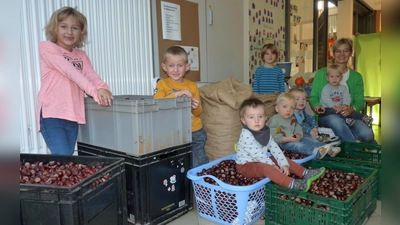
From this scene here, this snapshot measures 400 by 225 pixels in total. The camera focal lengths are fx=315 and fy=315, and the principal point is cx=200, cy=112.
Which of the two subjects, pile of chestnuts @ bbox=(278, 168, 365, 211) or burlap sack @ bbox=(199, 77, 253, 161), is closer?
pile of chestnuts @ bbox=(278, 168, 365, 211)

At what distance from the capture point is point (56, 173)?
1191 mm

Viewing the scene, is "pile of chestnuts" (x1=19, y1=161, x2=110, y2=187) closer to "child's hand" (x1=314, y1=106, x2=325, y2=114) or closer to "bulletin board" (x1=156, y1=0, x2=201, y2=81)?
"bulletin board" (x1=156, y1=0, x2=201, y2=81)

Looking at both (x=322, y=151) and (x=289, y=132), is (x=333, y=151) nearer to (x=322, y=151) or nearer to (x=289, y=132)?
(x=322, y=151)

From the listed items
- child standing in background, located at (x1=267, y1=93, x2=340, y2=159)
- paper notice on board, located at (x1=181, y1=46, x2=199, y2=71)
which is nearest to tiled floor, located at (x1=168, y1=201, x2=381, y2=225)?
child standing in background, located at (x1=267, y1=93, x2=340, y2=159)

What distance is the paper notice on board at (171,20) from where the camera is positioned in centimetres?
267

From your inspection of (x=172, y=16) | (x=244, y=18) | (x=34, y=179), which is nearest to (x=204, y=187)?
(x=34, y=179)

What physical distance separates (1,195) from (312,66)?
19.3 feet

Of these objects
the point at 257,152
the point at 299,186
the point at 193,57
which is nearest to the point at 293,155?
the point at 257,152

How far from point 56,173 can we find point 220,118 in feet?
4.55

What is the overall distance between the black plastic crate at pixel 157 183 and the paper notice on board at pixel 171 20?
4.08 feet

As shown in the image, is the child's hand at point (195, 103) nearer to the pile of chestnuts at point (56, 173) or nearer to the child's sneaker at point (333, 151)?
the pile of chestnuts at point (56, 173)

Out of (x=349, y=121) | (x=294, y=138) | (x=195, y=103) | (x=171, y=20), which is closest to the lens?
(x=195, y=103)

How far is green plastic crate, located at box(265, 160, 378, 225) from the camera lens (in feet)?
4.59

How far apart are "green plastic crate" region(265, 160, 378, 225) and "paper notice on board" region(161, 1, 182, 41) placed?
1.64m
